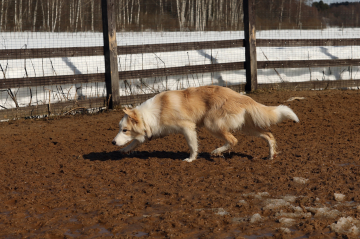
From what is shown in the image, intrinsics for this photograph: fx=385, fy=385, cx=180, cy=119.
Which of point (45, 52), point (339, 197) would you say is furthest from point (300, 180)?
point (45, 52)

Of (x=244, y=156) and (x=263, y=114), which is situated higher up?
(x=263, y=114)

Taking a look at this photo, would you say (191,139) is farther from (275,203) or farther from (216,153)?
(275,203)

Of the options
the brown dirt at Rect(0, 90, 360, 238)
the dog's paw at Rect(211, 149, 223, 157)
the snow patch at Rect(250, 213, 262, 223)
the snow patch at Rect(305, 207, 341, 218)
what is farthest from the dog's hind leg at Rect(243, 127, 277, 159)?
the snow patch at Rect(250, 213, 262, 223)

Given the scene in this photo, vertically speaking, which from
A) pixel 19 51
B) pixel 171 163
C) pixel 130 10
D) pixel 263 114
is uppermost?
pixel 130 10

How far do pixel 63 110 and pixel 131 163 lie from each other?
149 inches

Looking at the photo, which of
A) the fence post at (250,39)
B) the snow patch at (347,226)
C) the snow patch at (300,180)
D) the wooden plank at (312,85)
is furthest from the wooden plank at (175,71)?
the snow patch at (347,226)

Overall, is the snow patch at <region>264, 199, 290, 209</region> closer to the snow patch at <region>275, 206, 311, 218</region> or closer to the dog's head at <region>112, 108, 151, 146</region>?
the snow patch at <region>275, 206, 311, 218</region>

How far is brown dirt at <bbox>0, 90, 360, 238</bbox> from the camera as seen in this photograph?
10.2ft

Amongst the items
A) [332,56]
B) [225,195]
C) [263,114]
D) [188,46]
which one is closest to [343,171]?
[263,114]

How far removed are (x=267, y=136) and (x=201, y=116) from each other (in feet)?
3.11

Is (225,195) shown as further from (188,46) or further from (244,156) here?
(188,46)

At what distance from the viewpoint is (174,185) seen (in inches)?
166

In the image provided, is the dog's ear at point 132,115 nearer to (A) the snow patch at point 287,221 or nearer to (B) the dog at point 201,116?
(B) the dog at point 201,116

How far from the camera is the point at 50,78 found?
26.3ft
